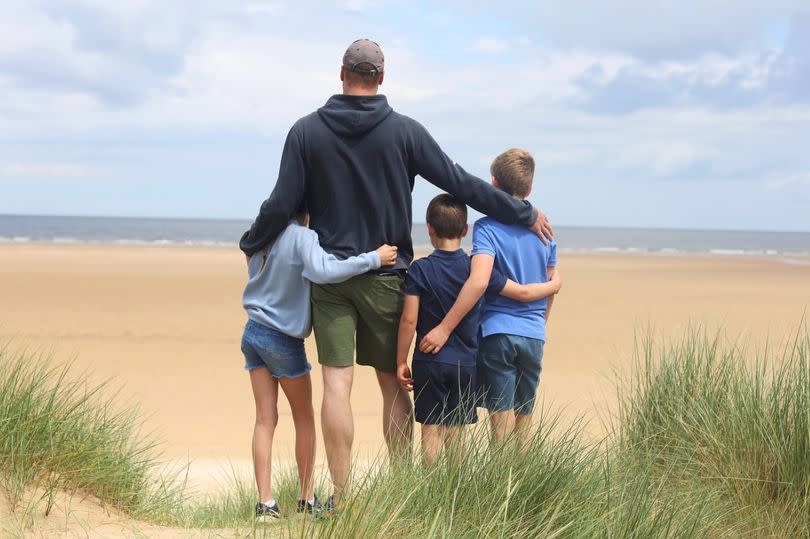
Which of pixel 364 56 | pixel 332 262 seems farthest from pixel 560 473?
pixel 364 56

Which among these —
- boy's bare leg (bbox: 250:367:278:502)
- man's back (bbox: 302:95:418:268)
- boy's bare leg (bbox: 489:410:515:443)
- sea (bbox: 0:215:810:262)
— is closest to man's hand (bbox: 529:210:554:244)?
man's back (bbox: 302:95:418:268)

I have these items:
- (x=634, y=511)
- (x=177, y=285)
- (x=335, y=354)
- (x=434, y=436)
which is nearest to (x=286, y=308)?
(x=335, y=354)

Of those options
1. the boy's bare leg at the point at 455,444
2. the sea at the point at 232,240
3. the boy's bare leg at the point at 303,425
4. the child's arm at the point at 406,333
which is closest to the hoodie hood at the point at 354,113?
the child's arm at the point at 406,333

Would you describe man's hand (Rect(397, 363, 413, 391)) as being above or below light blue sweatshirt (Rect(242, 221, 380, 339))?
below

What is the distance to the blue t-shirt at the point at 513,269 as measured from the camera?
397 cm

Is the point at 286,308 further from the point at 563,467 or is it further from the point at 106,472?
the point at 563,467

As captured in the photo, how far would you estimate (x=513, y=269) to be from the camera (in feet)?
13.2

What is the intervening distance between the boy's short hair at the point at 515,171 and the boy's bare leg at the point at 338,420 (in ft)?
3.46

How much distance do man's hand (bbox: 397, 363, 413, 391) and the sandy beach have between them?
299 millimetres

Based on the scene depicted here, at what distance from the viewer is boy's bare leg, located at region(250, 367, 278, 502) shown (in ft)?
12.8

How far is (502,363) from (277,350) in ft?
3.23

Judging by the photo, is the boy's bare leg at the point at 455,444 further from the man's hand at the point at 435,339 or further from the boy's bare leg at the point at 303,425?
the boy's bare leg at the point at 303,425

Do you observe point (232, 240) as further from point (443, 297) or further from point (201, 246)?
point (443, 297)

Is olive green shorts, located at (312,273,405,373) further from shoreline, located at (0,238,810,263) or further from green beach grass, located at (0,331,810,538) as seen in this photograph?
shoreline, located at (0,238,810,263)
